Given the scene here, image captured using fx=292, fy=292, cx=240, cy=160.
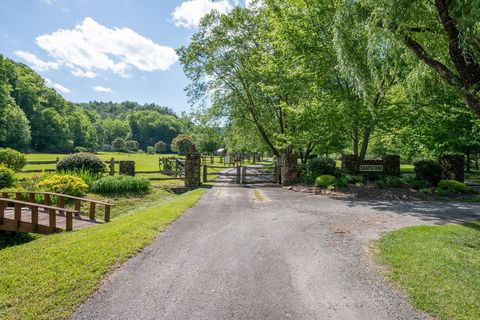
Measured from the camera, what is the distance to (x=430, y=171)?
52.5 feet

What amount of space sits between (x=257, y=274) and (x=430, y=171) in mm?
14946

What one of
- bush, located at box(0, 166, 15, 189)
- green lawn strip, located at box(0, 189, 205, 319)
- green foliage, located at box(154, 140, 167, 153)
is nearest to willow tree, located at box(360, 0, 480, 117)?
green lawn strip, located at box(0, 189, 205, 319)

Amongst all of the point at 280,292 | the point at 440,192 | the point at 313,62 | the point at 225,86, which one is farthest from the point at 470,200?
the point at 225,86

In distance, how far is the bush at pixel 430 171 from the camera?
15992 millimetres

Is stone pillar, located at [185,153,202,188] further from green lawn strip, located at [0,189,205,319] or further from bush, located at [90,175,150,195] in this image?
green lawn strip, located at [0,189,205,319]

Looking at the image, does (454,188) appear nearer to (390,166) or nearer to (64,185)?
(390,166)

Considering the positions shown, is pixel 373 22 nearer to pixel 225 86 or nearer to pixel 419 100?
pixel 419 100

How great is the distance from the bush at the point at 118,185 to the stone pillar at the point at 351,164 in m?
11.0

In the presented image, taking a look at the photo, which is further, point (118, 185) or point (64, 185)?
point (118, 185)

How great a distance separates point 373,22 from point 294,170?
1116 centimetres

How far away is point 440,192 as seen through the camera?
13844mm

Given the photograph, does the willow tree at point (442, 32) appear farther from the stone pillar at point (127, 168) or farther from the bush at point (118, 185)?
the stone pillar at point (127, 168)

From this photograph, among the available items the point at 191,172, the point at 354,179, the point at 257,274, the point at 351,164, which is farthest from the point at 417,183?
the point at 257,274

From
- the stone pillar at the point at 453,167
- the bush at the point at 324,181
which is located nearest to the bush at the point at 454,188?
the stone pillar at the point at 453,167
